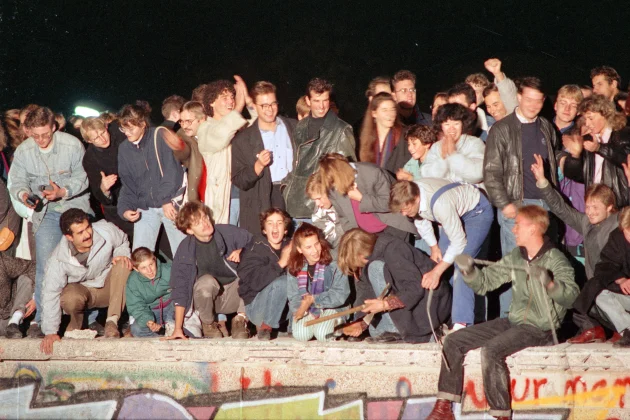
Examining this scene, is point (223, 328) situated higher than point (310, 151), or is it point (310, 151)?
point (310, 151)

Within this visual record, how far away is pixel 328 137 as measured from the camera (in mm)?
8008

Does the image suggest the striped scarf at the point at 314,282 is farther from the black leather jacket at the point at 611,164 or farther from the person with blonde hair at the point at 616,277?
the black leather jacket at the point at 611,164

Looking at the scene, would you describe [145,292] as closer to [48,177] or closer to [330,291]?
[48,177]

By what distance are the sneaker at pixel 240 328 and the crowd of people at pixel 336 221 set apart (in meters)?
0.01

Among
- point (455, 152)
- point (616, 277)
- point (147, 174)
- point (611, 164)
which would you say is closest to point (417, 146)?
point (455, 152)

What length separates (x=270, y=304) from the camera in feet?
25.0

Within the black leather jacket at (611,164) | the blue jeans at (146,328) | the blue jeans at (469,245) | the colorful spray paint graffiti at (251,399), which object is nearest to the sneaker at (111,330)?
the blue jeans at (146,328)

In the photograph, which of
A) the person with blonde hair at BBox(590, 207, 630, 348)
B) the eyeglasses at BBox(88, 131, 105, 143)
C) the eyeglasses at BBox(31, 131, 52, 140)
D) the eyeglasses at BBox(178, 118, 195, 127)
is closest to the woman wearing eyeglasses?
the eyeglasses at BBox(88, 131, 105, 143)

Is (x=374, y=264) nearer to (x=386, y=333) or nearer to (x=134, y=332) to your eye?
(x=386, y=333)

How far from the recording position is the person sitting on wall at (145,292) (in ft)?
26.3

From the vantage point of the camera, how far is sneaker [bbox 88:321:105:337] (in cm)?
820

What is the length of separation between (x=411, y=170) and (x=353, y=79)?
3097 mm

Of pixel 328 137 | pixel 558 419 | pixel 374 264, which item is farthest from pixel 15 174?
pixel 558 419

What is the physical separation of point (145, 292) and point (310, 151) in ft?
6.42
